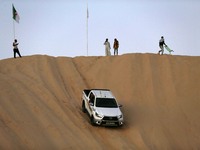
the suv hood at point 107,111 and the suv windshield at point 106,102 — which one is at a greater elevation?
the suv windshield at point 106,102

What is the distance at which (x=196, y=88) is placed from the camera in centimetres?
2773

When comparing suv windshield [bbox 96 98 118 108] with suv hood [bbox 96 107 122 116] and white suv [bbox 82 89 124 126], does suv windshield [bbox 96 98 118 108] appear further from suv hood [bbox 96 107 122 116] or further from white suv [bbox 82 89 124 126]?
suv hood [bbox 96 107 122 116]

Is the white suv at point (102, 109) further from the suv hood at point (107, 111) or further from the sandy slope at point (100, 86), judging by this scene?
the sandy slope at point (100, 86)

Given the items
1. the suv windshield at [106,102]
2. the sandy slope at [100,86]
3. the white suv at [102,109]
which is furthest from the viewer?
the suv windshield at [106,102]

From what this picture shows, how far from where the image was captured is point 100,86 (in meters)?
27.9

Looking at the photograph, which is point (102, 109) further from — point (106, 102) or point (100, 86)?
point (100, 86)

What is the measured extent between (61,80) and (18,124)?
9.50 metres

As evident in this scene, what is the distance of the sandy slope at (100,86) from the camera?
763 inches

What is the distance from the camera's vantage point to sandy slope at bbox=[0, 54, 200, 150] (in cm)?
1938

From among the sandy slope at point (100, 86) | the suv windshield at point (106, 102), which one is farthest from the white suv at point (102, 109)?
the sandy slope at point (100, 86)

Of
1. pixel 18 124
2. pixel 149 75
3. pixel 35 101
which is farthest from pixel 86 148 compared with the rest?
pixel 149 75

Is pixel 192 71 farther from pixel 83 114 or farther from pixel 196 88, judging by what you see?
pixel 83 114

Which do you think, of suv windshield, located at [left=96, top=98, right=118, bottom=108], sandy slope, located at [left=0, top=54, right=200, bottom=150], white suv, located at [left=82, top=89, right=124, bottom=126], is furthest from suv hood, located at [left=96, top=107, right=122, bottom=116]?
sandy slope, located at [left=0, top=54, right=200, bottom=150]

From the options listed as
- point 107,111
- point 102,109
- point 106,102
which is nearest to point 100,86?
point 106,102
